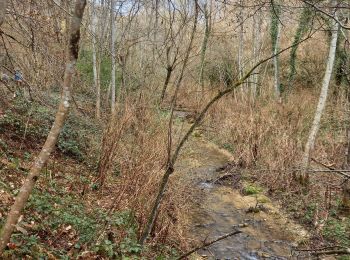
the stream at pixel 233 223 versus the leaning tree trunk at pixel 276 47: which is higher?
the leaning tree trunk at pixel 276 47

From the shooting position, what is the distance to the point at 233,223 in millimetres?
6867

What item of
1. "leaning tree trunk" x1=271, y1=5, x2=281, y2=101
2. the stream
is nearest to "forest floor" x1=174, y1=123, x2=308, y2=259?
the stream

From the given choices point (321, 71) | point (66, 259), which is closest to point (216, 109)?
point (321, 71)

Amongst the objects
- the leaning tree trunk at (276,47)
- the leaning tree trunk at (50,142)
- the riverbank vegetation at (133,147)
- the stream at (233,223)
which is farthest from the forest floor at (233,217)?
the leaning tree trunk at (276,47)

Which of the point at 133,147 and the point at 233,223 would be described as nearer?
the point at 133,147

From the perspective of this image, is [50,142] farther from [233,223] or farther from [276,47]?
[276,47]

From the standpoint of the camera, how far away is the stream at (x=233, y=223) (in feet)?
19.2

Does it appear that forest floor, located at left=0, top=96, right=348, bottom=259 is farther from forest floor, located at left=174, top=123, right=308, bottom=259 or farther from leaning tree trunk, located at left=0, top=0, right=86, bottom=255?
leaning tree trunk, located at left=0, top=0, right=86, bottom=255

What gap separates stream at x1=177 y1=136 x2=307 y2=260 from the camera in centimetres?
584

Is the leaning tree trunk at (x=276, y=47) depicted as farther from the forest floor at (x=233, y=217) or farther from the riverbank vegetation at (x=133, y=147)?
the forest floor at (x=233, y=217)

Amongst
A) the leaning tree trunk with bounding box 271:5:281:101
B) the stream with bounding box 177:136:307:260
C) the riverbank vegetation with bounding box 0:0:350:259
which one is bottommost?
the stream with bounding box 177:136:307:260

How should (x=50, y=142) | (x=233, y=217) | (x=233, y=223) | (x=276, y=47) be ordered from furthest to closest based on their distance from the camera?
(x=276, y=47) < (x=233, y=217) < (x=233, y=223) < (x=50, y=142)

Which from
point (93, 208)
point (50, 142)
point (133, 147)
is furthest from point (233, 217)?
point (50, 142)

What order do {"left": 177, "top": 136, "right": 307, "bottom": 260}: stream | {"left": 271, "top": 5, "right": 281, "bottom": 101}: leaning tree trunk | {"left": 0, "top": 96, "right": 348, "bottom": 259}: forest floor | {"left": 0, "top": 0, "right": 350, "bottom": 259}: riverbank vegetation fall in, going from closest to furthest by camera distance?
{"left": 0, "top": 0, "right": 350, "bottom": 259}: riverbank vegetation
{"left": 0, "top": 96, "right": 348, "bottom": 259}: forest floor
{"left": 177, "top": 136, "right": 307, "bottom": 260}: stream
{"left": 271, "top": 5, "right": 281, "bottom": 101}: leaning tree trunk
